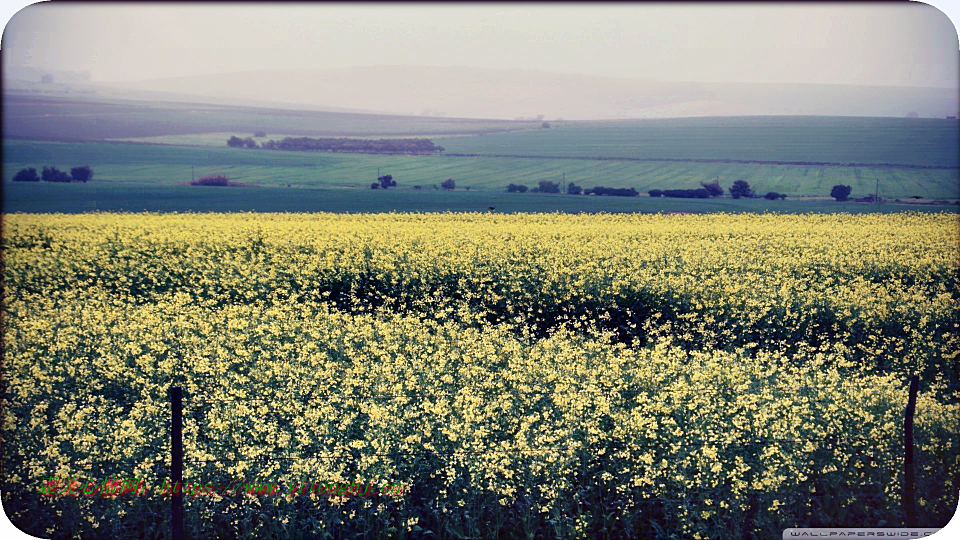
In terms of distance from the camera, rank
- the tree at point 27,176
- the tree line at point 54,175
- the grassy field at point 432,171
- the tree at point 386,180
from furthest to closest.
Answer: the tree at point 386,180 → the grassy field at point 432,171 → the tree line at point 54,175 → the tree at point 27,176

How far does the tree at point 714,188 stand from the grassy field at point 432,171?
0.29 meters

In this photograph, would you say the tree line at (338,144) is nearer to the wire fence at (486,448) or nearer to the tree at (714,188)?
the tree at (714,188)

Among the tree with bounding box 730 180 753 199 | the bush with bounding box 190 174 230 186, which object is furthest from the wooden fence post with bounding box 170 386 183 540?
the bush with bounding box 190 174 230 186

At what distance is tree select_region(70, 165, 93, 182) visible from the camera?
55.9ft

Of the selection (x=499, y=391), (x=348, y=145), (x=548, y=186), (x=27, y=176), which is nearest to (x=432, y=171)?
(x=548, y=186)

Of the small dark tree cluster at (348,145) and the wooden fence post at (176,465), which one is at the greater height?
the small dark tree cluster at (348,145)

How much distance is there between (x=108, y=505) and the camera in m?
4.94

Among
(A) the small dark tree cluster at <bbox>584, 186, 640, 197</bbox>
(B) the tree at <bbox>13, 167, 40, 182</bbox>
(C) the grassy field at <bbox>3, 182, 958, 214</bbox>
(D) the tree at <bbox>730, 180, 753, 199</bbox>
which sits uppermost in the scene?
(B) the tree at <bbox>13, 167, 40, 182</bbox>

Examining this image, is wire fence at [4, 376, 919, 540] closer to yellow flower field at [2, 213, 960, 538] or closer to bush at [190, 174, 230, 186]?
yellow flower field at [2, 213, 960, 538]

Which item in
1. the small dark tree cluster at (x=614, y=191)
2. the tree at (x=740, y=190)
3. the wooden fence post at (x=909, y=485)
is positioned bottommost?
the wooden fence post at (x=909, y=485)

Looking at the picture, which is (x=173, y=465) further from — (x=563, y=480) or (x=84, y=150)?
(x=84, y=150)

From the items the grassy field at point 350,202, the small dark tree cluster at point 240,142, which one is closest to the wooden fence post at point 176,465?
the grassy field at point 350,202

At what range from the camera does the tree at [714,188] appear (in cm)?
2457

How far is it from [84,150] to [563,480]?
1618 centimetres
